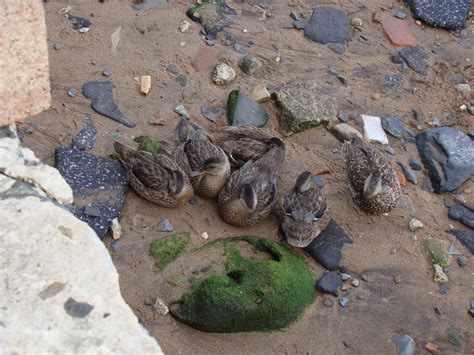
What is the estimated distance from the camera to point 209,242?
A: 6.26 meters

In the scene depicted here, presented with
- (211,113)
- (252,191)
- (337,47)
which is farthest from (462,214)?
(211,113)

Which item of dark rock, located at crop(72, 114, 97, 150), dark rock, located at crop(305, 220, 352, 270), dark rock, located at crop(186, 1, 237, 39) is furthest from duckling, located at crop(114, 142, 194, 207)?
dark rock, located at crop(186, 1, 237, 39)

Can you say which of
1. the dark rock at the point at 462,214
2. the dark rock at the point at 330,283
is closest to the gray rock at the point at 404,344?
the dark rock at the point at 330,283

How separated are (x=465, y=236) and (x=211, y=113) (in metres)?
3.12

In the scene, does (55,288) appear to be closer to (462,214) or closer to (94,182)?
(94,182)

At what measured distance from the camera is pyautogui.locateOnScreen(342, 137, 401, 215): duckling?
678 cm

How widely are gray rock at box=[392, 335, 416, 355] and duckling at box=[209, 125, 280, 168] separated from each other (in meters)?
2.37

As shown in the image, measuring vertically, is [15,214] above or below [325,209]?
above

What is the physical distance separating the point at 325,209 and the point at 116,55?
3136 millimetres

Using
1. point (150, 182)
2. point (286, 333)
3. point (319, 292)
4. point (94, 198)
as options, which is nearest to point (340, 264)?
point (319, 292)

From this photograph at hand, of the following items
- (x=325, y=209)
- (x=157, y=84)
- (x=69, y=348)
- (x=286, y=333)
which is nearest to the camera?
(x=69, y=348)

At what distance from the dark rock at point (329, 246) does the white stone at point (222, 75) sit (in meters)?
2.20

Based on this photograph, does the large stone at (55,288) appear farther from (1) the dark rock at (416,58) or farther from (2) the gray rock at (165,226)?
(1) the dark rock at (416,58)

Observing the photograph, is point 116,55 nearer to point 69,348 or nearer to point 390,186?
point 390,186
